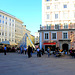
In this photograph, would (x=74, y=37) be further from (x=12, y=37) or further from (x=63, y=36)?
(x=12, y=37)

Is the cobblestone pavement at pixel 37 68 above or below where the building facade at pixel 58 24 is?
below

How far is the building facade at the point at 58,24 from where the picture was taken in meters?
39.2

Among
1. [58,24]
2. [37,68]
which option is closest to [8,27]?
[58,24]

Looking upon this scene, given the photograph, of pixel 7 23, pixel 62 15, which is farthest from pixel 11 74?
pixel 7 23

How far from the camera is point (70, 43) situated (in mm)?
39000

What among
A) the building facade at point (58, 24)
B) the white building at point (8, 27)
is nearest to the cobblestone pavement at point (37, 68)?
the building facade at point (58, 24)

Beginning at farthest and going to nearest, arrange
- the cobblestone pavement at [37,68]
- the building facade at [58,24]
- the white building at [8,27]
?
the white building at [8,27]
the building facade at [58,24]
the cobblestone pavement at [37,68]

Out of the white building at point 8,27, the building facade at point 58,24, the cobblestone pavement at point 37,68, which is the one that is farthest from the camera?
the white building at point 8,27

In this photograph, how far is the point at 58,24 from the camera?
1597 inches

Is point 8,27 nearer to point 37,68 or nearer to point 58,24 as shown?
point 58,24

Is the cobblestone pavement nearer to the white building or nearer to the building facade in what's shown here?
the building facade

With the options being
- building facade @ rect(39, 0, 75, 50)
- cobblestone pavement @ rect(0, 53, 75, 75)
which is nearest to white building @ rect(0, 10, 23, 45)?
building facade @ rect(39, 0, 75, 50)

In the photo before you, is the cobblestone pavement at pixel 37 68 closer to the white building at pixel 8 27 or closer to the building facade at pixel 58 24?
the building facade at pixel 58 24

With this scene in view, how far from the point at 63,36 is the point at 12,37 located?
52922 millimetres
